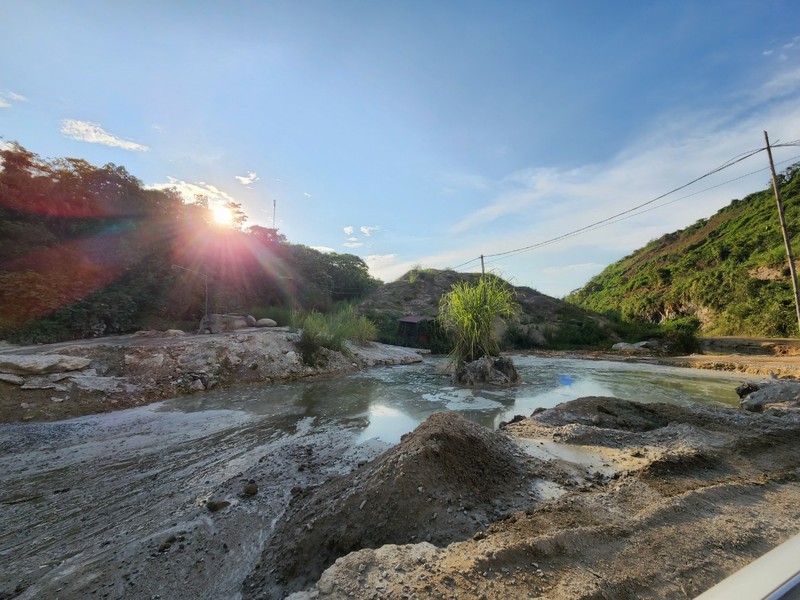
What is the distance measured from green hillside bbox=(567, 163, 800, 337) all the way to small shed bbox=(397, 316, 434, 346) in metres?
15.9

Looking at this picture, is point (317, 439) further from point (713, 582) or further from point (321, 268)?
point (321, 268)

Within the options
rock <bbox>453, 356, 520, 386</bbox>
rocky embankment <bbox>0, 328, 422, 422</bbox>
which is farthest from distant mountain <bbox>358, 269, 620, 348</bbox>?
rocky embankment <bbox>0, 328, 422, 422</bbox>

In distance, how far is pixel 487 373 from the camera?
858cm

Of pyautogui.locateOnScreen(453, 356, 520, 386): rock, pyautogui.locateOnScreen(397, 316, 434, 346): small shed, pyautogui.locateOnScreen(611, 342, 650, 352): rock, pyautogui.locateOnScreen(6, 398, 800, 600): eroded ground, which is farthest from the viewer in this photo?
pyautogui.locateOnScreen(397, 316, 434, 346): small shed

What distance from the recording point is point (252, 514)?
2586mm

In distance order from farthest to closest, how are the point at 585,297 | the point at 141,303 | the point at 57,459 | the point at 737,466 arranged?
the point at 585,297 < the point at 141,303 < the point at 57,459 < the point at 737,466

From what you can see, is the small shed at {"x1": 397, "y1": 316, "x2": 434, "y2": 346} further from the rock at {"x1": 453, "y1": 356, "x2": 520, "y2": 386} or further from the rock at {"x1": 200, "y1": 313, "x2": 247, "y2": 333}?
the rock at {"x1": 453, "y1": 356, "x2": 520, "y2": 386}

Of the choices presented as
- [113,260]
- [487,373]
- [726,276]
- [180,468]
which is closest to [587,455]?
[180,468]

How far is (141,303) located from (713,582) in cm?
1780

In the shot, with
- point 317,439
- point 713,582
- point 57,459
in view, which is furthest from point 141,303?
point 713,582

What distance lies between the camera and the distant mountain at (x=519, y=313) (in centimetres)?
2112

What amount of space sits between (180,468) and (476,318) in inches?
275

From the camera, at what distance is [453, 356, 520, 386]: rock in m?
8.51

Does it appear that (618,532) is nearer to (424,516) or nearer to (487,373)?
(424,516)
